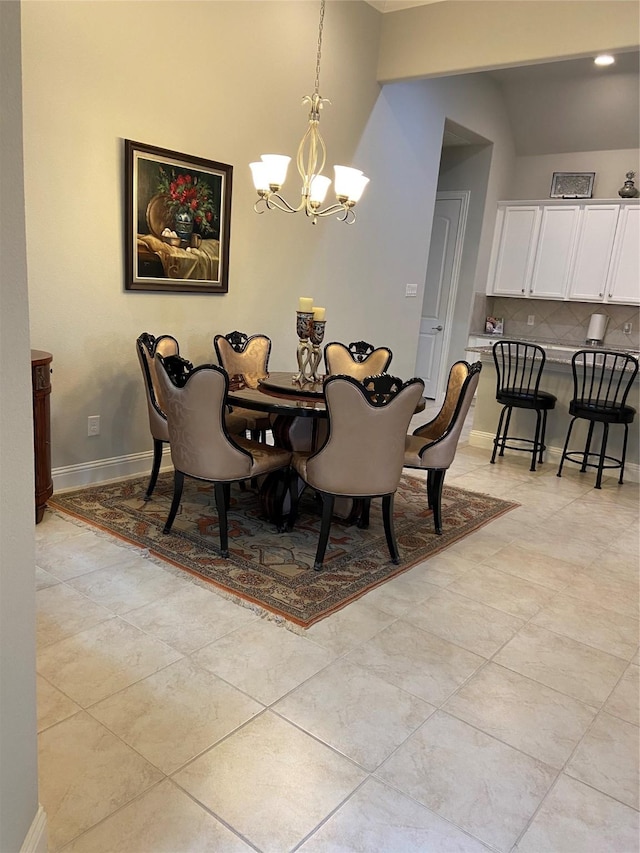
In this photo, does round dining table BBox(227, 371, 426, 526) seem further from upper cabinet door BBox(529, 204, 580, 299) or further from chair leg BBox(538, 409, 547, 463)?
upper cabinet door BBox(529, 204, 580, 299)

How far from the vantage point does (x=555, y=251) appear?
7438 millimetres

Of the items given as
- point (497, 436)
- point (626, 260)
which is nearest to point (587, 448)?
point (497, 436)

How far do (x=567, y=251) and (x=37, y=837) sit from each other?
7582 millimetres

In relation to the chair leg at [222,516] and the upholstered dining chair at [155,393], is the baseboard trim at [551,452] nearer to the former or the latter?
the upholstered dining chair at [155,393]

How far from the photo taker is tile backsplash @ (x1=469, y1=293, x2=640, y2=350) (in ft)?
23.9

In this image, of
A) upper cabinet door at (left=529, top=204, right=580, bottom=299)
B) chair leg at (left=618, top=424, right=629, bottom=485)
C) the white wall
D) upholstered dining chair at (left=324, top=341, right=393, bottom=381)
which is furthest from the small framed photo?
the white wall

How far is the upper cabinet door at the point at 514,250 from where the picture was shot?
7.55m

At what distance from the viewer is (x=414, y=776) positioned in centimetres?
178

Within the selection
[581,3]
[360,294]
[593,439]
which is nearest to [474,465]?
[593,439]

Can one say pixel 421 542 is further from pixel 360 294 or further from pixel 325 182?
pixel 360 294

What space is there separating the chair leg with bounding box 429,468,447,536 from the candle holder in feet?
2.96

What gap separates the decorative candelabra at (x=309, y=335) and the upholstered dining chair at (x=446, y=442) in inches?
28.8

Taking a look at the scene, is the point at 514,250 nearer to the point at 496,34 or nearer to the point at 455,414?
the point at 496,34

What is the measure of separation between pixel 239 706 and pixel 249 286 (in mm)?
3328
